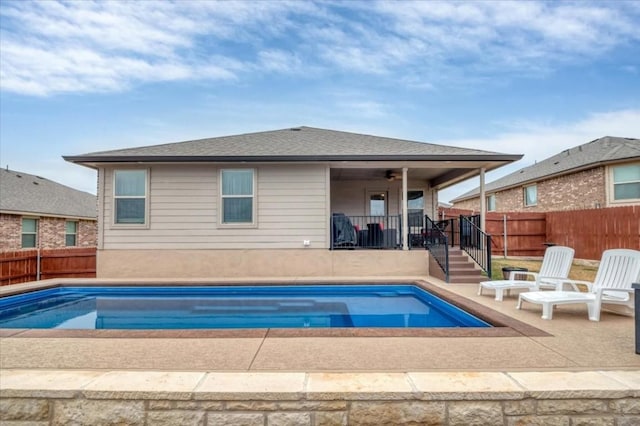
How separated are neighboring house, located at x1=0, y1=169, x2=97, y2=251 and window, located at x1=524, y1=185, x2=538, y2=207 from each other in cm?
2160

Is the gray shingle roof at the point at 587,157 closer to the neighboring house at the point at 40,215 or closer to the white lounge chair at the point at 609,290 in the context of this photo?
the white lounge chair at the point at 609,290

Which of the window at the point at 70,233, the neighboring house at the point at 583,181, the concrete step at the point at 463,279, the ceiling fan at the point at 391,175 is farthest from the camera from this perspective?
the window at the point at 70,233

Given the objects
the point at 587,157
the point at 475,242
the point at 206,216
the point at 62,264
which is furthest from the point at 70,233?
the point at 587,157

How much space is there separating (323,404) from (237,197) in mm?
8036

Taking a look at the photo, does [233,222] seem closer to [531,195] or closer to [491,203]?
[531,195]

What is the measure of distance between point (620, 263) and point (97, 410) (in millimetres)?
6527

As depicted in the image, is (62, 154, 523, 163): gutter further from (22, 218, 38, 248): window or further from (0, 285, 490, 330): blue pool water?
(22, 218, 38, 248): window

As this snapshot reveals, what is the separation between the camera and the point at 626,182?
1335 cm

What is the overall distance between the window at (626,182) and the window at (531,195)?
4173 millimetres

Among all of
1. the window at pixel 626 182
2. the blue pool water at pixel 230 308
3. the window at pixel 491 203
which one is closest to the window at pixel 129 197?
the blue pool water at pixel 230 308

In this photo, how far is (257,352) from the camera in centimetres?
376

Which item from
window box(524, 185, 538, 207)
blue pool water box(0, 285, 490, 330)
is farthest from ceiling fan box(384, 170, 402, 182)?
window box(524, 185, 538, 207)

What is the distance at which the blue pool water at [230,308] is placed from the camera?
241 inches

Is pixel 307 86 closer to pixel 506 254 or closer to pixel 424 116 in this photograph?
pixel 424 116
